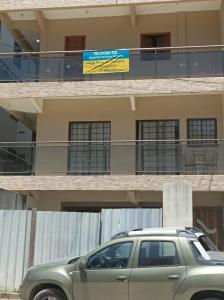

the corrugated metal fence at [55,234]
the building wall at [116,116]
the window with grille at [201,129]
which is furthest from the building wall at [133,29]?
the corrugated metal fence at [55,234]

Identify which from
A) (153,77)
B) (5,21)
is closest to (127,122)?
(153,77)

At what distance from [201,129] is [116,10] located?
5.54 m

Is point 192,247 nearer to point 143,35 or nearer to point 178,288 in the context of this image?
point 178,288

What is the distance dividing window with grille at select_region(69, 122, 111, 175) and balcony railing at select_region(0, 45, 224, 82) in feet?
6.23

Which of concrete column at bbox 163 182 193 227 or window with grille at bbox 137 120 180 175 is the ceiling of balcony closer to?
window with grille at bbox 137 120 180 175

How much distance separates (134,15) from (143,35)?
1.07 m

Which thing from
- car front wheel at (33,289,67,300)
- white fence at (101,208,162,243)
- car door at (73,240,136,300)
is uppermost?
white fence at (101,208,162,243)

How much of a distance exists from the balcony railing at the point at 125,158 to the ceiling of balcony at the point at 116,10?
506 centimetres

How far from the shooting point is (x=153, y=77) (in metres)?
18.3

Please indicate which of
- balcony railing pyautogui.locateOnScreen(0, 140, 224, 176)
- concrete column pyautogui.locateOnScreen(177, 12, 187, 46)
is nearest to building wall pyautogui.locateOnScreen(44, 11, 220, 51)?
concrete column pyautogui.locateOnScreen(177, 12, 187, 46)

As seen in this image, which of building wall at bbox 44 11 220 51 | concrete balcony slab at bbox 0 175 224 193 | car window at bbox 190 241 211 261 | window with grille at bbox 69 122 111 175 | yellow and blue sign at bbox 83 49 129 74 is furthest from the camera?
building wall at bbox 44 11 220 51

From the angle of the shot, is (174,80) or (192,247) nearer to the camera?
(192,247)

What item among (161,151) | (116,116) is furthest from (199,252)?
(116,116)

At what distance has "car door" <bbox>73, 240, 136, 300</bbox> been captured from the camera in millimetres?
8203
